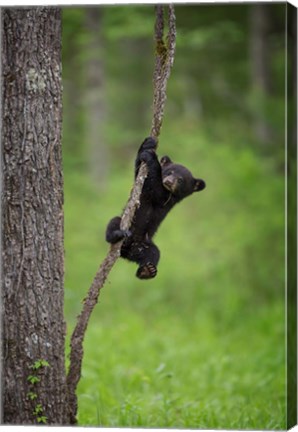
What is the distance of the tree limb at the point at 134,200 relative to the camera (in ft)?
16.2

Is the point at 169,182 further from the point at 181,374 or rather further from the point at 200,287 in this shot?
the point at 200,287

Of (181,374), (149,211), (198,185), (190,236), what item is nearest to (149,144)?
(149,211)

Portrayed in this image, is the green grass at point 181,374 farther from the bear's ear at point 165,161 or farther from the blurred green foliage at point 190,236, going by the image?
the bear's ear at point 165,161

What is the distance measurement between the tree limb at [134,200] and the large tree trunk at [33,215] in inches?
4.1

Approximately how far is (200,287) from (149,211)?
20.7 feet

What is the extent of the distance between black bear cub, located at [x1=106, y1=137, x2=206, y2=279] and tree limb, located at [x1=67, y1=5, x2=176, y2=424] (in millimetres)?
400

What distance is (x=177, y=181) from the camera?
241 inches

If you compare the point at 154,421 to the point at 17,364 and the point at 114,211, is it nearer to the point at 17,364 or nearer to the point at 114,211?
the point at 17,364

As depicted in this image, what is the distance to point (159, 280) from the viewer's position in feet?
40.2

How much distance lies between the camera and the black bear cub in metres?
5.59

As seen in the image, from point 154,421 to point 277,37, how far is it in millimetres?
8486

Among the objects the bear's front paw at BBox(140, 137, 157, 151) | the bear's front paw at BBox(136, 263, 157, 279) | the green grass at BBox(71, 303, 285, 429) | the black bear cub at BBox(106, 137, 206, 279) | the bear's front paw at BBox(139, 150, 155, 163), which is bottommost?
the green grass at BBox(71, 303, 285, 429)

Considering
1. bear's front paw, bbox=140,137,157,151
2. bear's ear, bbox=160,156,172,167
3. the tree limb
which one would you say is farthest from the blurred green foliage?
bear's front paw, bbox=140,137,157,151

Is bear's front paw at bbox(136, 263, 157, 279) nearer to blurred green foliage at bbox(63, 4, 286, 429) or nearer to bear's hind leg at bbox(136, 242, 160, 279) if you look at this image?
bear's hind leg at bbox(136, 242, 160, 279)
